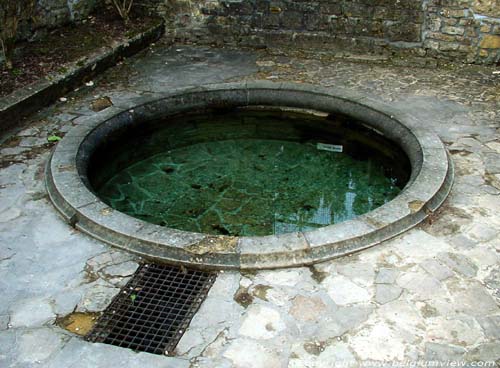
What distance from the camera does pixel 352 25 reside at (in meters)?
7.73

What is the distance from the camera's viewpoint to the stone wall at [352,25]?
7254 millimetres

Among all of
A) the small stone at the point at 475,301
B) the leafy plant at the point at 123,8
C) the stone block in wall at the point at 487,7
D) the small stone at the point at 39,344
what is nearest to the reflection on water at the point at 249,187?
the small stone at the point at 475,301

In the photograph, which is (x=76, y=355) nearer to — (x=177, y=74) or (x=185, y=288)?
(x=185, y=288)

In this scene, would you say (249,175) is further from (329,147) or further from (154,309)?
(154,309)

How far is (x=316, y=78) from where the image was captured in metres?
7.19

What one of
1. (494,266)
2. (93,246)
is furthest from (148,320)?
(494,266)

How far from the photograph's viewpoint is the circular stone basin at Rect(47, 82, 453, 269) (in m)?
4.09

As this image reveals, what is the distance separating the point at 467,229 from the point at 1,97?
16.9 ft

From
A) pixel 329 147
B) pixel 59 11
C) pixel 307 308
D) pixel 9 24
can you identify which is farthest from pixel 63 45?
pixel 307 308

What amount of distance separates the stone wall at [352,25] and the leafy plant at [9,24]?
8.12ft

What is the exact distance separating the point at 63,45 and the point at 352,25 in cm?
419

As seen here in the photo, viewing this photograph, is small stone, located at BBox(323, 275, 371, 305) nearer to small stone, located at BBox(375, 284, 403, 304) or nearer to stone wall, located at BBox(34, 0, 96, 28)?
small stone, located at BBox(375, 284, 403, 304)

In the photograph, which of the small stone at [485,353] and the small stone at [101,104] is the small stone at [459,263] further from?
the small stone at [101,104]

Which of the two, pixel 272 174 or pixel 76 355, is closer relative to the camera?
pixel 76 355
